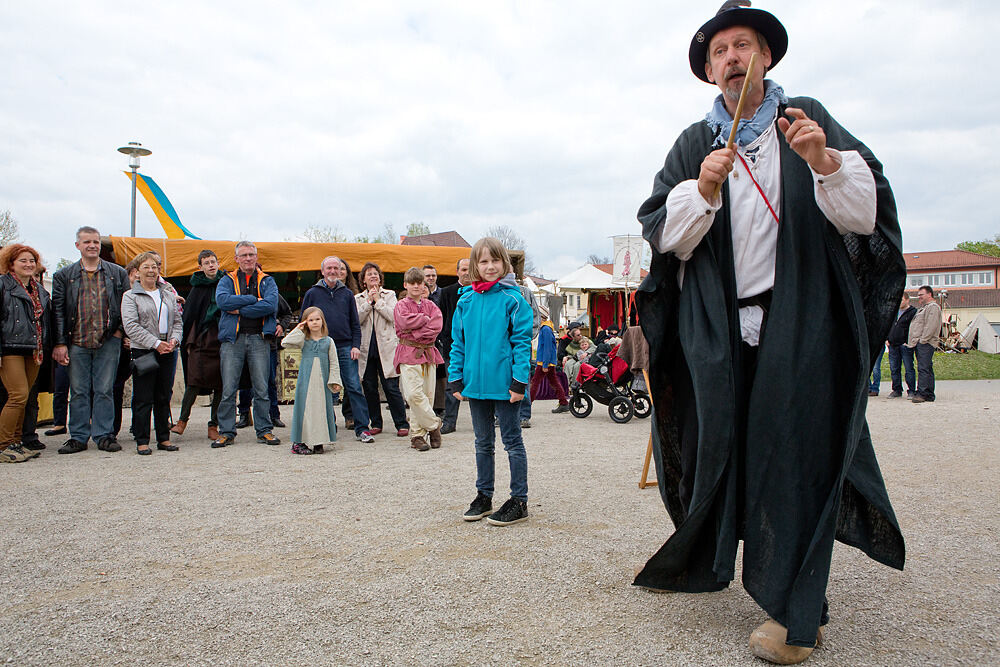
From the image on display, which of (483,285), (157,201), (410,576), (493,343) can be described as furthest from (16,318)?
(157,201)

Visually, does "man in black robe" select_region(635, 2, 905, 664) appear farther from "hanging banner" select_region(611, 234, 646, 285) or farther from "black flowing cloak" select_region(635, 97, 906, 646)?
"hanging banner" select_region(611, 234, 646, 285)

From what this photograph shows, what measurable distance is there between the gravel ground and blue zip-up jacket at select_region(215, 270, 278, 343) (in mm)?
1985

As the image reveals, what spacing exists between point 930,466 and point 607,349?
4754 mm

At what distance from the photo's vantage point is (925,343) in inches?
453

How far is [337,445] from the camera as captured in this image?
24.5 feet

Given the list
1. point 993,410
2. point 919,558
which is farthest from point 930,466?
point 993,410

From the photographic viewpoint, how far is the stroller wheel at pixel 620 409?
930 centimetres

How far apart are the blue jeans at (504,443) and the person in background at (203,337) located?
14.8ft

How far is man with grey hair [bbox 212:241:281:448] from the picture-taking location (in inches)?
293

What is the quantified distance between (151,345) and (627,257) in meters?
14.4

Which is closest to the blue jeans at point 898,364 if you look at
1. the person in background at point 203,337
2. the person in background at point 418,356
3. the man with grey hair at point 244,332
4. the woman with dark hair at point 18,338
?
the person in background at point 418,356

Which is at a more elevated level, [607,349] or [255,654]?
[607,349]

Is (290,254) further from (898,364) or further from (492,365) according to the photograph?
(898,364)

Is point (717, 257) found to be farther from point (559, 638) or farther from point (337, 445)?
point (337, 445)
